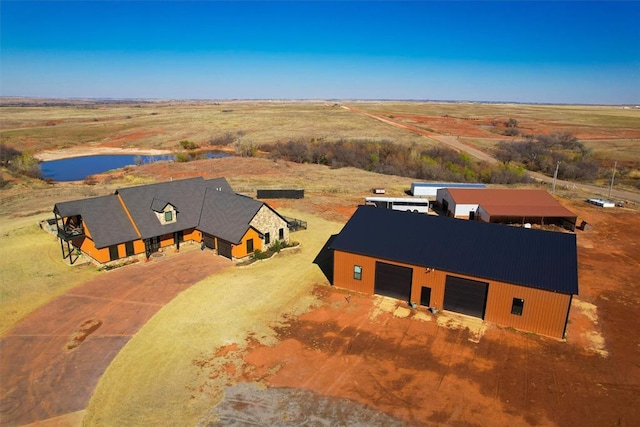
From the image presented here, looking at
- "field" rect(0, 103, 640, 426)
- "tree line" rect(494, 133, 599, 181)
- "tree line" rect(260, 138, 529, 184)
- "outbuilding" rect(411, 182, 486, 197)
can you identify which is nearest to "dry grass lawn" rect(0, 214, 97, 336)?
"field" rect(0, 103, 640, 426)

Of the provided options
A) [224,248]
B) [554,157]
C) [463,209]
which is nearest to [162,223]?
[224,248]

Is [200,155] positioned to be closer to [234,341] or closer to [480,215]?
[480,215]

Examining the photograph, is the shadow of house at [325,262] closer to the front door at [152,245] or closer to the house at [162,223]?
the house at [162,223]

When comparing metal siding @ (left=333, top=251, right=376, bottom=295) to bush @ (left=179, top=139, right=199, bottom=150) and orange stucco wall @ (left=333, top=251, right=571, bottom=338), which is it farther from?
bush @ (left=179, top=139, right=199, bottom=150)

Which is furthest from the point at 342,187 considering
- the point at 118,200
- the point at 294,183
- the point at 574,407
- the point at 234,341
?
the point at 574,407

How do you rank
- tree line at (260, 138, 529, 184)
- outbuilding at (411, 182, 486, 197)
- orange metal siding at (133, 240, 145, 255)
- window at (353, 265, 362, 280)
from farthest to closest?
tree line at (260, 138, 529, 184) < outbuilding at (411, 182, 486, 197) < orange metal siding at (133, 240, 145, 255) < window at (353, 265, 362, 280)

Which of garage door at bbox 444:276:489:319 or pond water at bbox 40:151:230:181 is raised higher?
garage door at bbox 444:276:489:319

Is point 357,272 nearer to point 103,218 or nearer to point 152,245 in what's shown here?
point 152,245

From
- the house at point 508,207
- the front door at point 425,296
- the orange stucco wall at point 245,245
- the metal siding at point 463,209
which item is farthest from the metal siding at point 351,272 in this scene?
the metal siding at point 463,209
